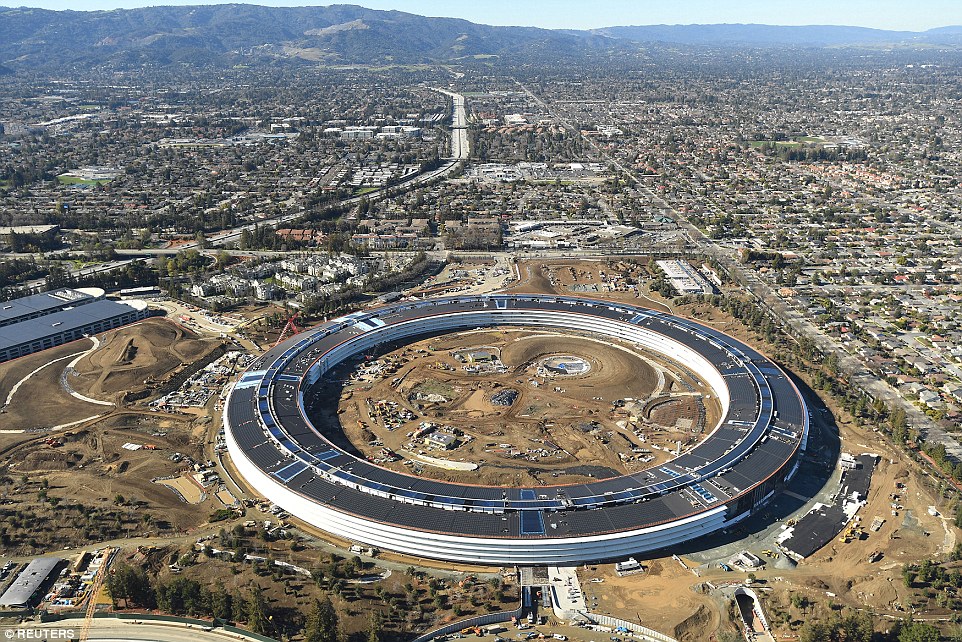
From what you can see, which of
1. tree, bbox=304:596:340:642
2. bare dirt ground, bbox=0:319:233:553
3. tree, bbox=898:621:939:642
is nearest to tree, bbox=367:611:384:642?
tree, bbox=304:596:340:642

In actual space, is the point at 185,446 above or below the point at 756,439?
below

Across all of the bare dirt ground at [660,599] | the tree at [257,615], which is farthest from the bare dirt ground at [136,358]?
the bare dirt ground at [660,599]

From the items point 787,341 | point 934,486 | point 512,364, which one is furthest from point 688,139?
point 934,486

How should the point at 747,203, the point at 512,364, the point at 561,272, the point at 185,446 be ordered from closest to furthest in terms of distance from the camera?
the point at 185,446, the point at 512,364, the point at 561,272, the point at 747,203

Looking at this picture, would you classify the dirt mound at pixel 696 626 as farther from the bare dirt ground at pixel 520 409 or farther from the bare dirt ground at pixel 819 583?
the bare dirt ground at pixel 520 409

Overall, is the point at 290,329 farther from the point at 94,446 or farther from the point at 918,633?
the point at 918,633

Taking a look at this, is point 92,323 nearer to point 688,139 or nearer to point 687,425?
point 687,425
